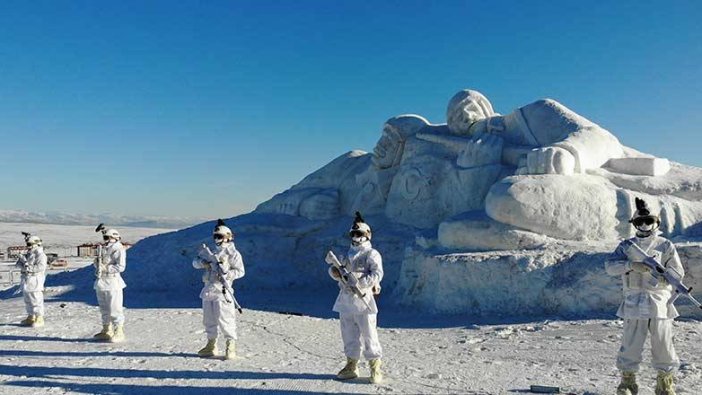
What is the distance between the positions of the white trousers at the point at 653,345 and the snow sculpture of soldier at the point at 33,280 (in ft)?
23.2

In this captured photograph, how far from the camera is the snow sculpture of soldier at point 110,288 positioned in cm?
671

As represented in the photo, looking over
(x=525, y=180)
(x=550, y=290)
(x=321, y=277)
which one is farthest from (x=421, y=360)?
(x=321, y=277)

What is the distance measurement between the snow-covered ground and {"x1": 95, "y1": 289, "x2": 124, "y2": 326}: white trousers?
331 mm

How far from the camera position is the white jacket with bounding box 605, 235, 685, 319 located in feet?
13.7

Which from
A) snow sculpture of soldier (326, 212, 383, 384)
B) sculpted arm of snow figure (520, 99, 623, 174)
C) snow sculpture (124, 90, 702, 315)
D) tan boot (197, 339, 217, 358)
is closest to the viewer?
snow sculpture of soldier (326, 212, 383, 384)

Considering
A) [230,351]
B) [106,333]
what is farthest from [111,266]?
[230,351]

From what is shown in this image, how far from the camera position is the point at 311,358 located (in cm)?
589

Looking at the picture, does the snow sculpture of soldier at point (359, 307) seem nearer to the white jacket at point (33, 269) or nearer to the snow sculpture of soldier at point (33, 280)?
the snow sculpture of soldier at point (33, 280)

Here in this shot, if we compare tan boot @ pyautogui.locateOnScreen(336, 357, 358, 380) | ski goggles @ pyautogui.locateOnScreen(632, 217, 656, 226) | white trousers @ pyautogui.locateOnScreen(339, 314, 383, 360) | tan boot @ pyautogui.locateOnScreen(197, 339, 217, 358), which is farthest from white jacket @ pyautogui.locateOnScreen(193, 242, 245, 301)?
ski goggles @ pyautogui.locateOnScreen(632, 217, 656, 226)

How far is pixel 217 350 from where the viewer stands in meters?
6.10

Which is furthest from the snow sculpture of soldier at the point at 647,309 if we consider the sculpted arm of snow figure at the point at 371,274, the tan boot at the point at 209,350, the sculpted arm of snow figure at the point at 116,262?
the sculpted arm of snow figure at the point at 116,262

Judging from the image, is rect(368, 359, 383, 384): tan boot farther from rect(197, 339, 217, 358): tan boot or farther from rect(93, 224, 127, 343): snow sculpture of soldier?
rect(93, 224, 127, 343): snow sculpture of soldier

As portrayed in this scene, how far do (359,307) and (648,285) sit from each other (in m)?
2.17

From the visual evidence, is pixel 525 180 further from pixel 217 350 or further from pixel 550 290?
pixel 217 350
